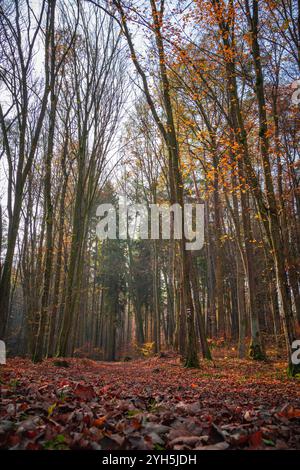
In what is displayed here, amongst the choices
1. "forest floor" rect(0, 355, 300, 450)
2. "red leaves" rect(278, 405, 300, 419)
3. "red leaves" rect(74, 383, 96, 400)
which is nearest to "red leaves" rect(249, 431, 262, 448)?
"forest floor" rect(0, 355, 300, 450)

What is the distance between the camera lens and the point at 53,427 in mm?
2084

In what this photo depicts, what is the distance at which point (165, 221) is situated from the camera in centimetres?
2167

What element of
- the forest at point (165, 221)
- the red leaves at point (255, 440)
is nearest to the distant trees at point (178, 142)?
the forest at point (165, 221)

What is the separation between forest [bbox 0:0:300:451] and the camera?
2.51m

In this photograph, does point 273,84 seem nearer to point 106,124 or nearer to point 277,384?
point 106,124

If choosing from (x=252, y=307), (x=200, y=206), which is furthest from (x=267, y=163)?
(x=200, y=206)

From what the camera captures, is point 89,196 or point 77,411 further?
point 89,196

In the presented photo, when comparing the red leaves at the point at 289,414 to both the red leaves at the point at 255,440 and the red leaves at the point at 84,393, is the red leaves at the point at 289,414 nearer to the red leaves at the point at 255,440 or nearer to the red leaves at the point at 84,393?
the red leaves at the point at 255,440

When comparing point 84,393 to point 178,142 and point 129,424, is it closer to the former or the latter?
point 129,424

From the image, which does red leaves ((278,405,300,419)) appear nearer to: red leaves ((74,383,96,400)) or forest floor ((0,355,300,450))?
forest floor ((0,355,300,450))

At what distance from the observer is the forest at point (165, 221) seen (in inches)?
99.0

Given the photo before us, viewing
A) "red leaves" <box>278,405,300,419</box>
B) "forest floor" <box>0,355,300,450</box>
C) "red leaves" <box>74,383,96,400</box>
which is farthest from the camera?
"red leaves" <box>74,383,96,400</box>
